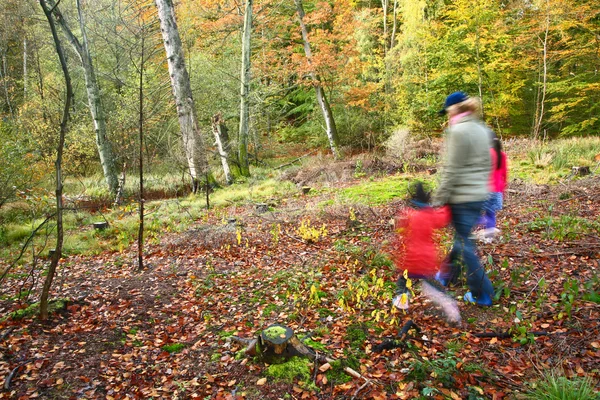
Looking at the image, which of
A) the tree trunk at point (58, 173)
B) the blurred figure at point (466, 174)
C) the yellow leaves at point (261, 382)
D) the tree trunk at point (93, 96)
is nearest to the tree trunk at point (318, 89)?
the tree trunk at point (93, 96)

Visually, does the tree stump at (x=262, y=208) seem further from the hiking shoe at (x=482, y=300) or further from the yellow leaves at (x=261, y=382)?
the yellow leaves at (x=261, y=382)

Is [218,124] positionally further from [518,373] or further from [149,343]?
[518,373]

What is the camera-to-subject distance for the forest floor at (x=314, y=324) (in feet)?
8.33

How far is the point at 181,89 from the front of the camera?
10.9 meters

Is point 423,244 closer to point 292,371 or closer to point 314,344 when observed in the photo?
point 314,344

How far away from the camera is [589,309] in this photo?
2.97 m

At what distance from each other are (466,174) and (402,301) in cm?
130

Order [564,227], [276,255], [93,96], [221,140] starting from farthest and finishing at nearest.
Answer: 1. [221,140]
2. [93,96]
3. [276,255]
4. [564,227]

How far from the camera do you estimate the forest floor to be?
2.54 m

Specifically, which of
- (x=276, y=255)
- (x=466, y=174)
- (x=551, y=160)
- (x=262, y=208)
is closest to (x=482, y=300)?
(x=466, y=174)

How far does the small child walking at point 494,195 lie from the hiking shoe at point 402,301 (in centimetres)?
200

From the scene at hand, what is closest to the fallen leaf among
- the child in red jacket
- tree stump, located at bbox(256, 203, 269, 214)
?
the child in red jacket

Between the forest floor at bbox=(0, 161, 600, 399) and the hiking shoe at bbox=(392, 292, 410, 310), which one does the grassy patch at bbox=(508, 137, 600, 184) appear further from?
the hiking shoe at bbox=(392, 292, 410, 310)

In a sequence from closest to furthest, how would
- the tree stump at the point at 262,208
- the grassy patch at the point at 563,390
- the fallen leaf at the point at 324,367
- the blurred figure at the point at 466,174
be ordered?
the grassy patch at the point at 563,390 → the fallen leaf at the point at 324,367 → the blurred figure at the point at 466,174 → the tree stump at the point at 262,208
